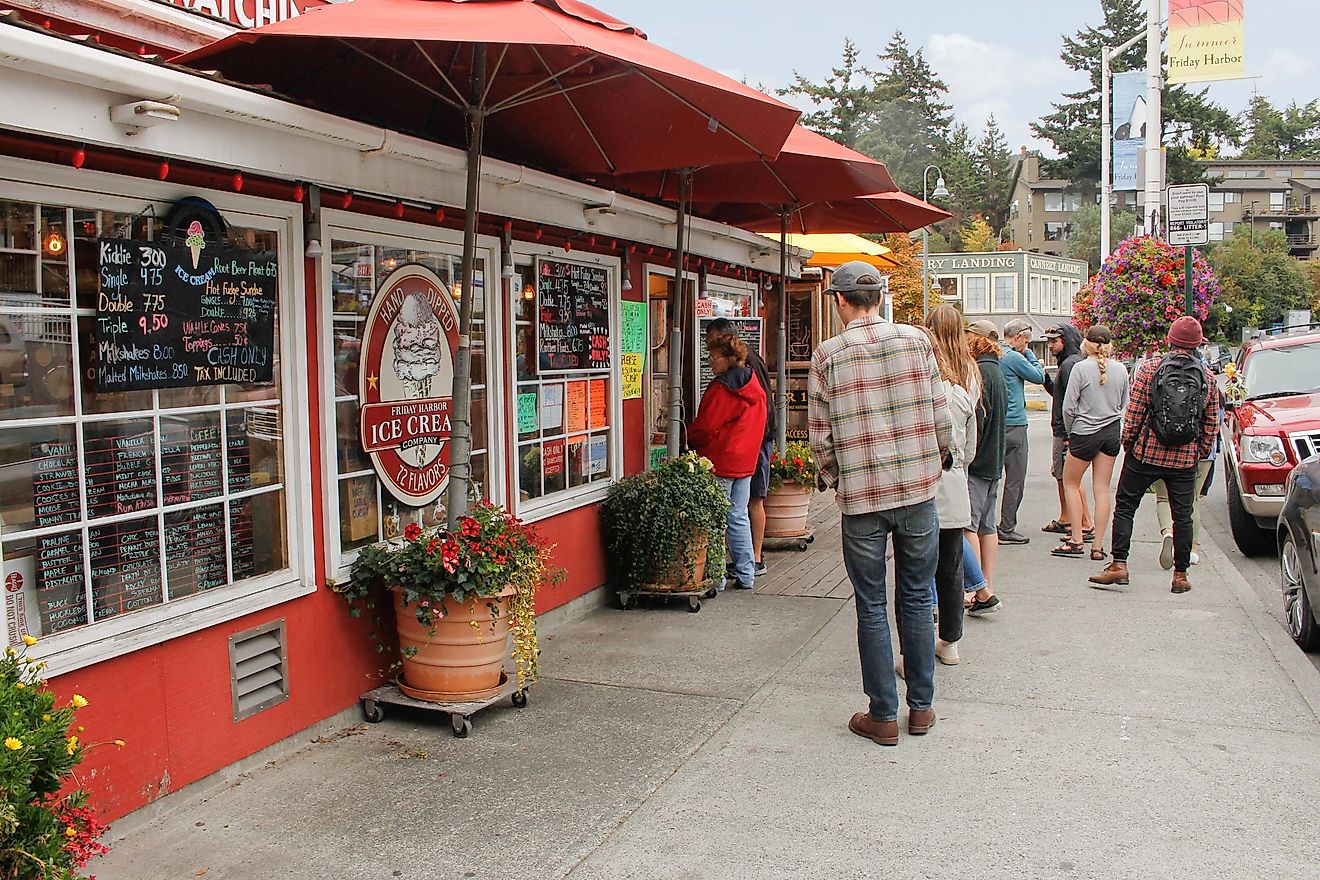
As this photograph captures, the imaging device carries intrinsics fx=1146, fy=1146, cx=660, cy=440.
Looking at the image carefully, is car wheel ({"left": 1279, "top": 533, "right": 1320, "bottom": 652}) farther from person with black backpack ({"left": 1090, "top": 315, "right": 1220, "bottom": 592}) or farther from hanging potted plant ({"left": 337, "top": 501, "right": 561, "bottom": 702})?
hanging potted plant ({"left": 337, "top": 501, "right": 561, "bottom": 702})

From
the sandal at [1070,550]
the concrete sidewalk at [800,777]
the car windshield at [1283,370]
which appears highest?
the car windshield at [1283,370]

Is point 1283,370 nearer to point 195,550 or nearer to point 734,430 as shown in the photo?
point 734,430

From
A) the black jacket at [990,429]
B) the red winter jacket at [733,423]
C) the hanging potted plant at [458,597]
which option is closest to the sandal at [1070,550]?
the black jacket at [990,429]

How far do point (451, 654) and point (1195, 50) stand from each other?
1710 centimetres

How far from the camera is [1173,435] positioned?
7.23 m

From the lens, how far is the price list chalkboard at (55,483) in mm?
3707

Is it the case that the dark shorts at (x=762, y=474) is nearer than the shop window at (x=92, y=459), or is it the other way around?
the shop window at (x=92, y=459)

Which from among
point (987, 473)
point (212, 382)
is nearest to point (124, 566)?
point (212, 382)

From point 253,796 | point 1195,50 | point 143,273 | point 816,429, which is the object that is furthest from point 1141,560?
point 1195,50

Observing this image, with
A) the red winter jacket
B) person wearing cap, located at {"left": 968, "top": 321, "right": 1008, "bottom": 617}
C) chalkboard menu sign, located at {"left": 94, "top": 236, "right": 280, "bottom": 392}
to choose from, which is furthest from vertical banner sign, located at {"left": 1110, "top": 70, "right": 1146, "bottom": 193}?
chalkboard menu sign, located at {"left": 94, "top": 236, "right": 280, "bottom": 392}

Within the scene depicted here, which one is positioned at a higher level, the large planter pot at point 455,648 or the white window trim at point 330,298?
the white window trim at point 330,298

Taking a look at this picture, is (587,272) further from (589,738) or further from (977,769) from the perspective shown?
(977,769)

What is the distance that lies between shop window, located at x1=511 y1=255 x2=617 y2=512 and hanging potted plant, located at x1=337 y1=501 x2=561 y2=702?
1390 mm

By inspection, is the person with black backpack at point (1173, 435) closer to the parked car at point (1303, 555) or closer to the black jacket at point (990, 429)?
the parked car at point (1303, 555)
